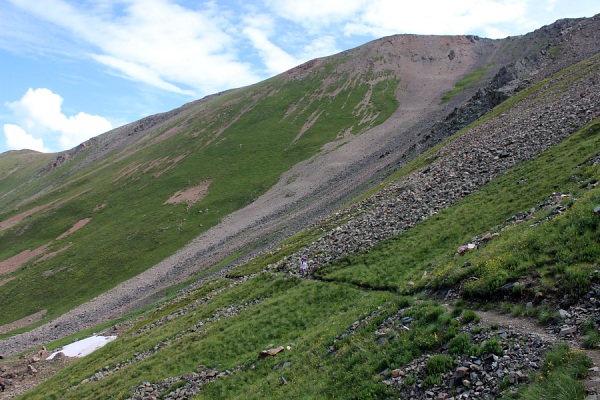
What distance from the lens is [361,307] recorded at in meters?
24.2

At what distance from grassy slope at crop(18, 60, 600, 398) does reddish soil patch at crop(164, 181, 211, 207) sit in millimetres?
68780

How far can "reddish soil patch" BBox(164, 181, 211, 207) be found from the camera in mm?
106406

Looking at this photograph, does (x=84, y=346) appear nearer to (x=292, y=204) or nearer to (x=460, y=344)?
(x=460, y=344)

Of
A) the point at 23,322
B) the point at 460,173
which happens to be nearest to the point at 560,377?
the point at 460,173

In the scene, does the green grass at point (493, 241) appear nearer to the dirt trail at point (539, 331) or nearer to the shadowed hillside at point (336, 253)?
the shadowed hillside at point (336, 253)

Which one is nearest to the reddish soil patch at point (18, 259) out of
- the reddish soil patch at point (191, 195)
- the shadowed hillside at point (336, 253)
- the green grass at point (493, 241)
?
the shadowed hillside at point (336, 253)

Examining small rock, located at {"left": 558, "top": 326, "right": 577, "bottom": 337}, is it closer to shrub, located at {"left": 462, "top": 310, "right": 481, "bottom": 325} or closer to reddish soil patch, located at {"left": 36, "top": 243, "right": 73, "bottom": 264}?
shrub, located at {"left": 462, "top": 310, "right": 481, "bottom": 325}

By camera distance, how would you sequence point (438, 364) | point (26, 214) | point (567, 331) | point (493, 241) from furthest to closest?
1. point (26, 214)
2. point (493, 241)
3. point (438, 364)
4. point (567, 331)

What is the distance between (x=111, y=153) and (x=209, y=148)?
2825 inches

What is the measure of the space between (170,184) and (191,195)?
14.7 metres

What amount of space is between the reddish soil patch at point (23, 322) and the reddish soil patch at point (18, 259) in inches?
1062

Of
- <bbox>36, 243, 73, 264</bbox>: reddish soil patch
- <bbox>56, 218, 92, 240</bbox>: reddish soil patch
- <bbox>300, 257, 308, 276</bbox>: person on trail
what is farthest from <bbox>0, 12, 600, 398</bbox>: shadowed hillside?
<bbox>300, 257, 308, 276</bbox>: person on trail

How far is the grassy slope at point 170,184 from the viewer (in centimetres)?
8044

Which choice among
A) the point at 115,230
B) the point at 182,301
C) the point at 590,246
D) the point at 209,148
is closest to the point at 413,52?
the point at 209,148
